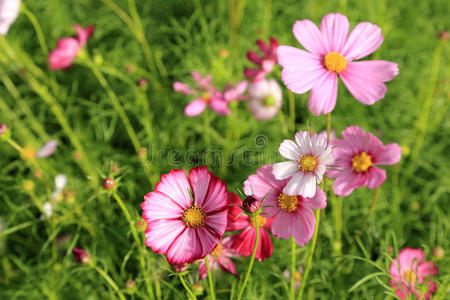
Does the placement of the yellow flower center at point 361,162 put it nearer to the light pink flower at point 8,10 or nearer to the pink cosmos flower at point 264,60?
the pink cosmos flower at point 264,60

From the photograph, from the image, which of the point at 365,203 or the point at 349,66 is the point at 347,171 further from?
the point at 365,203

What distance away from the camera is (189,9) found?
6.14 ft

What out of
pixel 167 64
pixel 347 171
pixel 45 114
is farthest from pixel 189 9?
pixel 347 171

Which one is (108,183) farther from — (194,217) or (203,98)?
(203,98)

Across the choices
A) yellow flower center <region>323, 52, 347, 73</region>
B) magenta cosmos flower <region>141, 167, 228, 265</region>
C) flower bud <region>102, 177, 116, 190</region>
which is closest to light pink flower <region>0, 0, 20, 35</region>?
flower bud <region>102, 177, 116, 190</region>

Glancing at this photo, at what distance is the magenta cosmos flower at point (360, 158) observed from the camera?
763 mm

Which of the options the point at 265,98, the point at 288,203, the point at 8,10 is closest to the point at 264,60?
the point at 265,98

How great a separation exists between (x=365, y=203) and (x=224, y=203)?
2.65 feet

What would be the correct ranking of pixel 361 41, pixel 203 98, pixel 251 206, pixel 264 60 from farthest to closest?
pixel 203 98, pixel 264 60, pixel 361 41, pixel 251 206

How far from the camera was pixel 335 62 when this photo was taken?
28.9 inches

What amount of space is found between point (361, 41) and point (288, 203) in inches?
14.8

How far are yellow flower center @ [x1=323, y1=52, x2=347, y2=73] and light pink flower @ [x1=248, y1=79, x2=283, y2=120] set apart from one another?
420mm

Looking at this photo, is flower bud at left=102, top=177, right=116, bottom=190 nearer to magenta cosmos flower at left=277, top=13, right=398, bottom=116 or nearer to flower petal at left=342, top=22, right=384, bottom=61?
magenta cosmos flower at left=277, top=13, right=398, bottom=116

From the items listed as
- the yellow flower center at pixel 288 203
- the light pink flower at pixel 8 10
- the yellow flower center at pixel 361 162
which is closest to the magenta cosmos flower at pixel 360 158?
the yellow flower center at pixel 361 162
